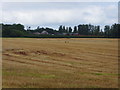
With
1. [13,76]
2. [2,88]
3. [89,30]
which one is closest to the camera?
[2,88]

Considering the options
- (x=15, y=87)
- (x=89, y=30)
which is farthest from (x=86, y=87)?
(x=89, y=30)

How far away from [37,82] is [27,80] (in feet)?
1.48

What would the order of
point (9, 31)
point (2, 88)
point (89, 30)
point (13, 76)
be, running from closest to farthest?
1. point (2, 88)
2. point (13, 76)
3. point (9, 31)
4. point (89, 30)

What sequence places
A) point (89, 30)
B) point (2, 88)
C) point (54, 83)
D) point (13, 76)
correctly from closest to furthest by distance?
point (2, 88), point (54, 83), point (13, 76), point (89, 30)

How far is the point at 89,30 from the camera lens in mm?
104250

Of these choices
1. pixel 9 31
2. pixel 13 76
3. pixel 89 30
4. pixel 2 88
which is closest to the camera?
pixel 2 88

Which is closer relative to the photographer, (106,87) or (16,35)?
(106,87)

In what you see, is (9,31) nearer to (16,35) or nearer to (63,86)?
(16,35)

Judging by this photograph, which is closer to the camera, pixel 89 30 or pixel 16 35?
pixel 16 35

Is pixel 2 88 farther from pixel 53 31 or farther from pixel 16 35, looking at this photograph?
pixel 53 31

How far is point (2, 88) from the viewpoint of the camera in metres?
7.52

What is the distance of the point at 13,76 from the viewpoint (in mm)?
9266

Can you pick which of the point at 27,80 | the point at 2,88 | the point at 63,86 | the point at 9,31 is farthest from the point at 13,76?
the point at 9,31

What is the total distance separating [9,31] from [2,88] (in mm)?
62750
